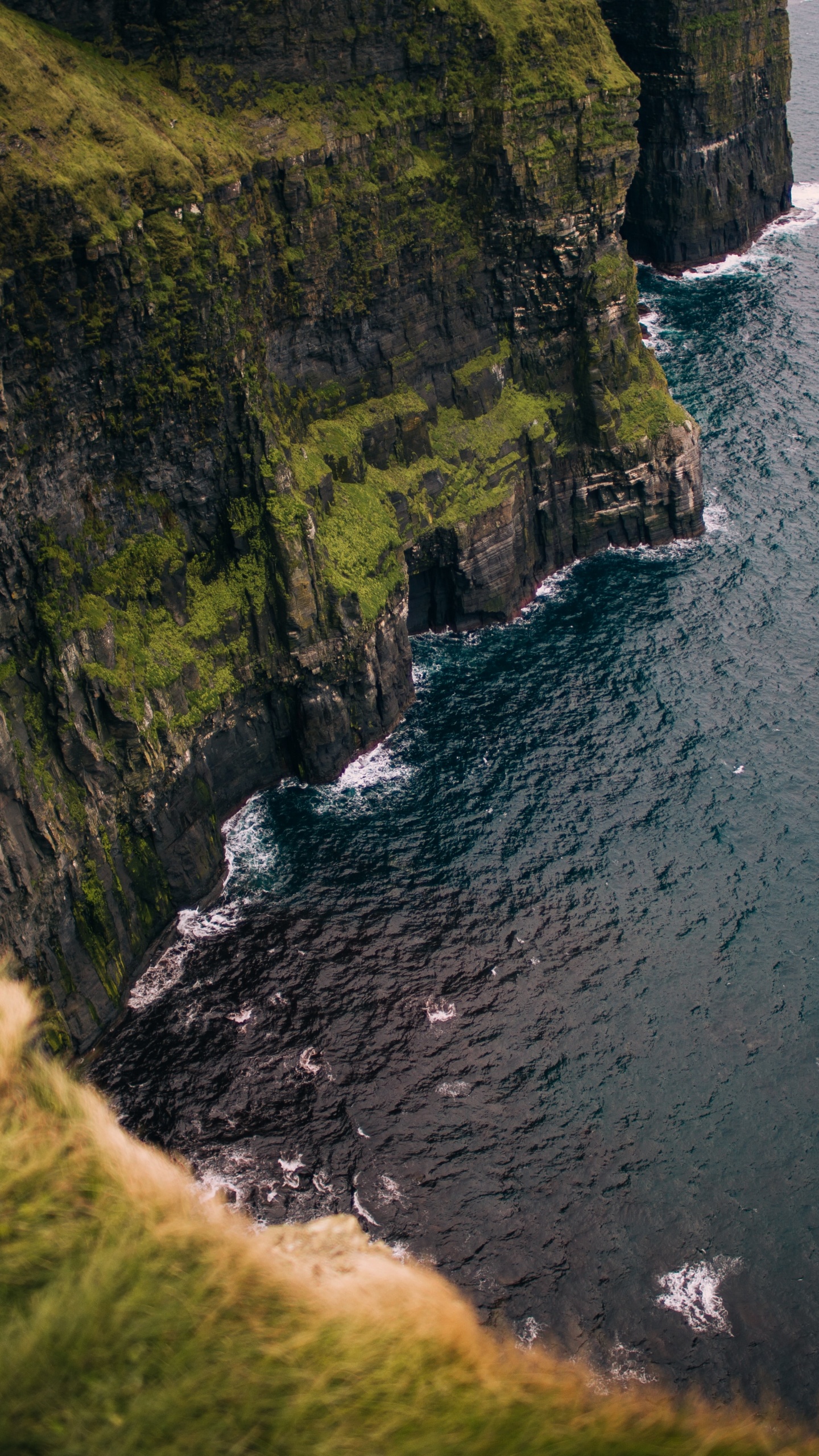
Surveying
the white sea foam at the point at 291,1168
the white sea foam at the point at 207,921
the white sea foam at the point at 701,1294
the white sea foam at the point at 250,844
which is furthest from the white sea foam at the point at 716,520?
the white sea foam at the point at 291,1168

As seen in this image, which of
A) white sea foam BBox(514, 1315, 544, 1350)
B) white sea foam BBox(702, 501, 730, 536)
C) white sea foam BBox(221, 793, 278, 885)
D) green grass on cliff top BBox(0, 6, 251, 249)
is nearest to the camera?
white sea foam BBox(514, 1315, 544, 1350)

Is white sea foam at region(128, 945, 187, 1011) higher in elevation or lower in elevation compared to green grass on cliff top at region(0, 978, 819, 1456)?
lower

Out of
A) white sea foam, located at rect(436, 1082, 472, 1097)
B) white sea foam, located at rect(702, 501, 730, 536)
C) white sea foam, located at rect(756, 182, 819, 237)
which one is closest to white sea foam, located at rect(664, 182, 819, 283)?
white sea foam, located at rect(756, 182, 819, 237)

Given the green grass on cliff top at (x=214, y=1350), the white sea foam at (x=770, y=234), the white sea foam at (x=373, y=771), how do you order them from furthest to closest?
1. the white sea foam at (x=770, y=234)
2. the white sea foam at (x=373, y=771)
3. the green grass on cliff top at (x=214, y=1350)

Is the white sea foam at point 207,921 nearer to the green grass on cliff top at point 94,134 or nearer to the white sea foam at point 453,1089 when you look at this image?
the white sea foam at point 453,1089

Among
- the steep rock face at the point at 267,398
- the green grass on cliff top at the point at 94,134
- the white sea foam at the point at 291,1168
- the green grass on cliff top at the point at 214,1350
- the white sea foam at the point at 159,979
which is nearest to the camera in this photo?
the green grass on cliff top at the point at 214,1350

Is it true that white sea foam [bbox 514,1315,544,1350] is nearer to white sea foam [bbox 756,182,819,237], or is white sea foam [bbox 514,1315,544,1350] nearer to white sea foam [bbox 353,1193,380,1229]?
white sea foam [bbox 353,1193,380,1229]

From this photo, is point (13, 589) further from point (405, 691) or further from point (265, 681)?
point (405, 691)
